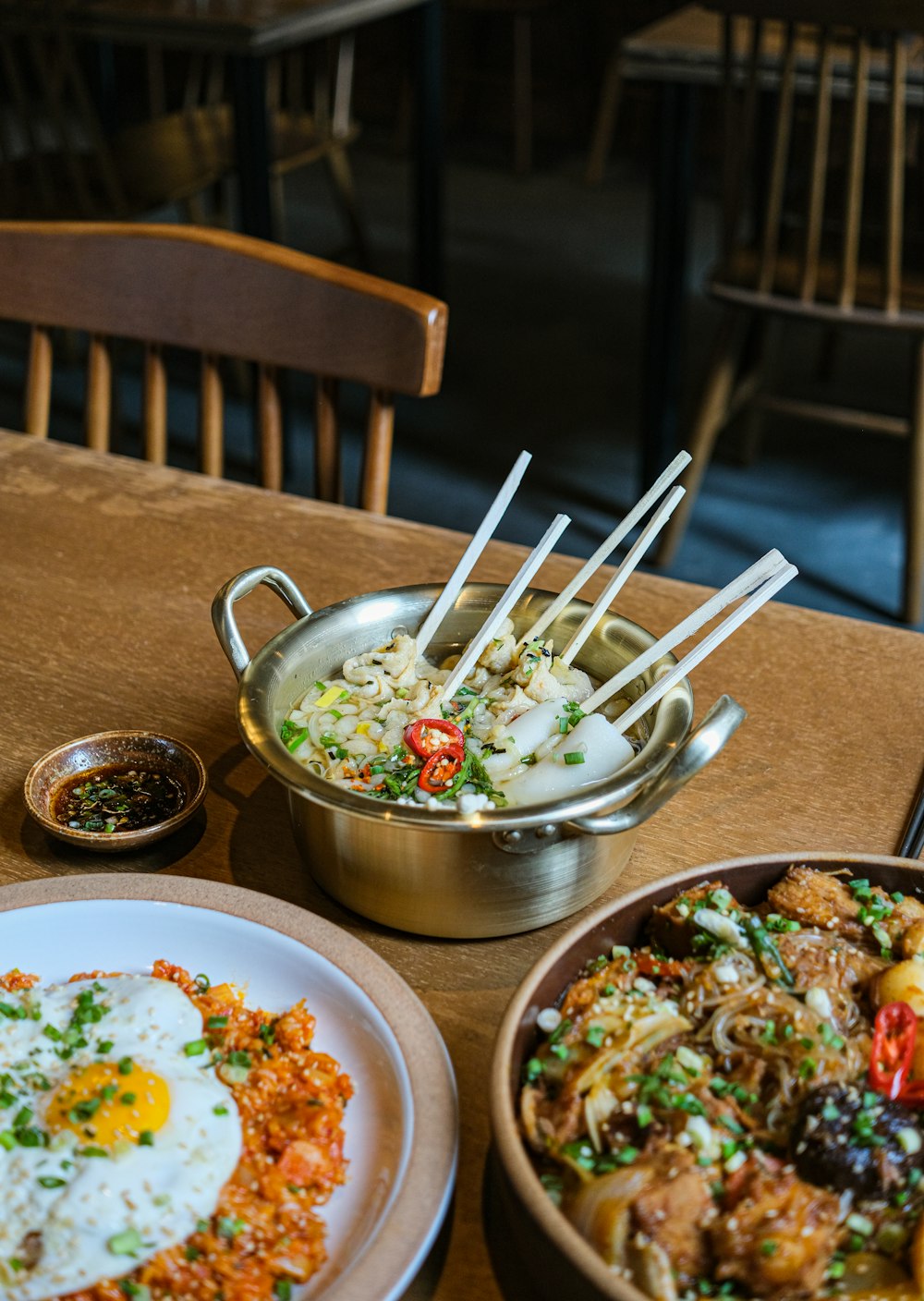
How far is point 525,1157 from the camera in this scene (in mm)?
654

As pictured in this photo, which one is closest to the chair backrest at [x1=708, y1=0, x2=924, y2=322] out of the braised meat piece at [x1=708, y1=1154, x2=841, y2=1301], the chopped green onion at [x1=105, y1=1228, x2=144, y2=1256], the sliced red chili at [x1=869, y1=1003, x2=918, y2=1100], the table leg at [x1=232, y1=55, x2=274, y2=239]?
the table leg at [x1=232, y1=55, x2=274, y2=239]

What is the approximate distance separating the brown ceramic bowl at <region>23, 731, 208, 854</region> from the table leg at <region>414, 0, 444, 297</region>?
3.62m

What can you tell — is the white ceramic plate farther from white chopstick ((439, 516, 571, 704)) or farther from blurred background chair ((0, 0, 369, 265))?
blurred background chair ((0, 0, 369, 265))

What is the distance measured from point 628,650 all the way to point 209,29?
298 cm

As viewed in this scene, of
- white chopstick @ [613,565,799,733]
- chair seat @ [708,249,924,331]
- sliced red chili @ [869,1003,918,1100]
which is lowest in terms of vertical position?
chair seat @ [708,249,924,331]

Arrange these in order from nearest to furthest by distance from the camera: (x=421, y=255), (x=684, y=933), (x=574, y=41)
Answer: (x=684, y=933) < (x=421, y=255) < (x=574, y=41)

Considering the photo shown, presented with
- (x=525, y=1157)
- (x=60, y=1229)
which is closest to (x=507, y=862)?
(x=525, y=1157)

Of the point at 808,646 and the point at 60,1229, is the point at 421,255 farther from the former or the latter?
the point at 60,1229

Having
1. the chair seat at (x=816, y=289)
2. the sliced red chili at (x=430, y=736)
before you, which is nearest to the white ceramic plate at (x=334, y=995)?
the sliced red chili at (x=430, y=736)

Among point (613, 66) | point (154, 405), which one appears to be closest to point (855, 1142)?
point (154, 405)

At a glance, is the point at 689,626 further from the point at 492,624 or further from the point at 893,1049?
the point at 893,1049

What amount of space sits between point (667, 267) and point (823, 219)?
594mm

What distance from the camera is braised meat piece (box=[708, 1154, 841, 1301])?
632 millimetres

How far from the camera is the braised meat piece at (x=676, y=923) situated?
82cm
